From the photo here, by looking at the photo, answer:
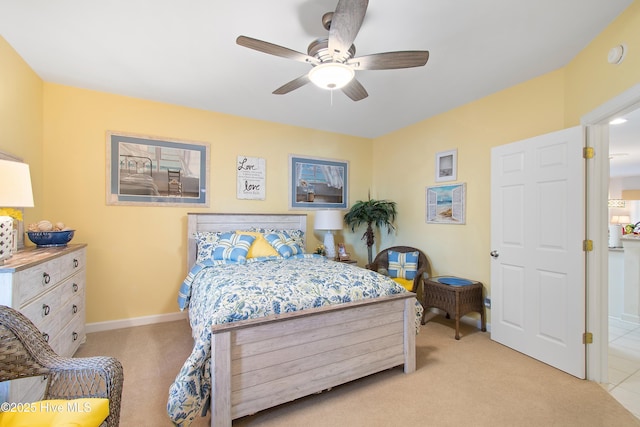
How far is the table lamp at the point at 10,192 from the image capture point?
1.60 m

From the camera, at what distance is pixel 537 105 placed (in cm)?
279

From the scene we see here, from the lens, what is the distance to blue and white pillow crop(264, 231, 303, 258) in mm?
3318

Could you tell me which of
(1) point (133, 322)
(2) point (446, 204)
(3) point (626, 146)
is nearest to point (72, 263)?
(1) point (133, 322)

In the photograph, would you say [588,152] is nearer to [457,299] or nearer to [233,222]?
[457,299]

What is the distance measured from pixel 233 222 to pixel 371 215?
6.57 ft

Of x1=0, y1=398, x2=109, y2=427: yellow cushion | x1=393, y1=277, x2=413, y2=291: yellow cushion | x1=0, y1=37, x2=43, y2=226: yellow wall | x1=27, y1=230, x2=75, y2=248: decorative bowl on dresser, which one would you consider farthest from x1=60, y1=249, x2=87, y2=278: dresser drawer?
x1=393, y1=277, x2=413, y2=291: yellow cushion

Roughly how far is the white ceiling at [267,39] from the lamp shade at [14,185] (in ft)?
3.66

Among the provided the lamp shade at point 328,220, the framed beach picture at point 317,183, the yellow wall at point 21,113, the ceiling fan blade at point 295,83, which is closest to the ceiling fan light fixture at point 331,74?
the ceiling fan blade at point 295,83

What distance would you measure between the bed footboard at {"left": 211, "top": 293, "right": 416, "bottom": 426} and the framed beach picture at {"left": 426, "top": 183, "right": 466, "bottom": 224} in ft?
5.48

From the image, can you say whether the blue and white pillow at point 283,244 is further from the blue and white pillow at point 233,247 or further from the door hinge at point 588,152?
the door hinge at point 588,152

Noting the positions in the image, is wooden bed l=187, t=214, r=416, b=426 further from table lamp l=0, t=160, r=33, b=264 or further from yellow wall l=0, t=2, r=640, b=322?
yellow wall l=0, t=2, r=640, b=322

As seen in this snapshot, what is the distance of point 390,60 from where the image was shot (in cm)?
183

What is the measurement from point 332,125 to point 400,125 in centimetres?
102

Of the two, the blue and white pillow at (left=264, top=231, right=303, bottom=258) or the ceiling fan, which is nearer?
the ceiling fan
